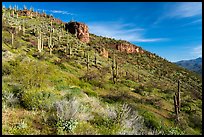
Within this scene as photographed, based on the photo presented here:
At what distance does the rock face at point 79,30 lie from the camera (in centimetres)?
6438

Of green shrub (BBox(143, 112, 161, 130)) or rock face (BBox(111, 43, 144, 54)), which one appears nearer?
green shrub (BBox(143, 112, 161, 130))

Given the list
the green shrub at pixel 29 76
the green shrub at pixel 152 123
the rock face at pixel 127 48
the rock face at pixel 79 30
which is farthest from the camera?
the rock face at pixel 127 48

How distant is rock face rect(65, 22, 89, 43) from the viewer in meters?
64.4

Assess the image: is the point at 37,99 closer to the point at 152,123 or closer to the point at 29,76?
the point at 29,76

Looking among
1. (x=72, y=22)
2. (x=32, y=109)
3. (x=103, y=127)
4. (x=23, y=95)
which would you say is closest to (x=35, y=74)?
(x=23, y=95)

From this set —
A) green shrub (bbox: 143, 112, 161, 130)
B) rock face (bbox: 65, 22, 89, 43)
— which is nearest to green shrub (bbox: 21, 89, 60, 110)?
green shrub (bbox: 143, 112, 161, 130)

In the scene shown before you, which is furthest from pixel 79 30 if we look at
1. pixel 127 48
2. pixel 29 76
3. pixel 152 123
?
pixel 29 76

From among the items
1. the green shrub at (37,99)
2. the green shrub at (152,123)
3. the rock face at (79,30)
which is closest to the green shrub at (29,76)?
the green shrub at (37,99)

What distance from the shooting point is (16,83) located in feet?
35.3

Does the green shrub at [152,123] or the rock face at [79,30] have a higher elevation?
the rock face at [79,30]

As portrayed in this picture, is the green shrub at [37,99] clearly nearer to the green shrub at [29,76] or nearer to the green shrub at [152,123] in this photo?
the green shrub at [29,76]

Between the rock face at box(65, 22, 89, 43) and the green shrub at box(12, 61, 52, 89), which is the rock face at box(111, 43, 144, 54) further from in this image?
the green shrub at box(12, 61, 52, 89)

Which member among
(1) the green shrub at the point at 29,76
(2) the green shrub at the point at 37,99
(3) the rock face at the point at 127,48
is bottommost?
(2) the green shrub at the point at 37,99

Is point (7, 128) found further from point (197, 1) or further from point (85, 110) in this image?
point (197, 1)
